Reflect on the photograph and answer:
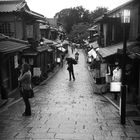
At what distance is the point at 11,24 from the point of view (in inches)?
952

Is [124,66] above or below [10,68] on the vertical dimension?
above

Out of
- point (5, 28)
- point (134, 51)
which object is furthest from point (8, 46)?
point (5, 28)

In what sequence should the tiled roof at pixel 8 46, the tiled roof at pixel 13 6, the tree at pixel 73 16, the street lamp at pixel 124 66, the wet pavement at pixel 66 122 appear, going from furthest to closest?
the tree at pixel 73 16 < the tiled roof at pixel 13 6 < the tiled roof at pixel 8 46 < the street lamp at pixel 124 66 < the wet pavement at pixel 66 122

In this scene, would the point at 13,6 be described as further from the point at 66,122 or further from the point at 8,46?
the point at 66,122

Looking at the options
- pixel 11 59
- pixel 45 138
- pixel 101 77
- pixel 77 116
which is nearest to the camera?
pixel 45 138

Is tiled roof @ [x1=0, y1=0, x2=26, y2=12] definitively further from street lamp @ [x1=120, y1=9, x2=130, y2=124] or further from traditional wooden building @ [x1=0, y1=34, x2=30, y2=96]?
street lamp @ [x1=120, y1=9, x2=130, y2=124]

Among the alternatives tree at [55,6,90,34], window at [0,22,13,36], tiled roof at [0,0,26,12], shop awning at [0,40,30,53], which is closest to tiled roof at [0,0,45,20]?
tiled roof at [0,0,26,12]

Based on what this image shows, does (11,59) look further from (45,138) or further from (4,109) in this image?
(45,138)

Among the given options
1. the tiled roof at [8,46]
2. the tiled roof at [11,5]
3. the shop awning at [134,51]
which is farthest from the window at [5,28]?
the shop awning at [134,51]

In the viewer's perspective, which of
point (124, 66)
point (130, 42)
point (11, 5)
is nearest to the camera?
point (124, 66)

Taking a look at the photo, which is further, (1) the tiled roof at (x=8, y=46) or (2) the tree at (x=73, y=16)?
(2) the tree at (x=73, y=16)

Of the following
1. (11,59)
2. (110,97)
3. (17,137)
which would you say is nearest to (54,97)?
(110,97)

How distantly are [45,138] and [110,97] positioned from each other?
29.5 ft

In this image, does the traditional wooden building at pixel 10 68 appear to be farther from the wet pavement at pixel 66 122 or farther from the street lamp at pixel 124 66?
the street lamp at pixel 124 66
